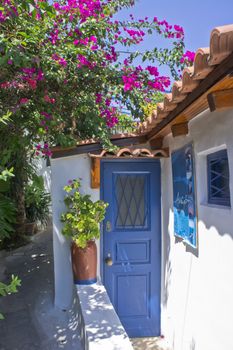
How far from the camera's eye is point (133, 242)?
6.09 meters

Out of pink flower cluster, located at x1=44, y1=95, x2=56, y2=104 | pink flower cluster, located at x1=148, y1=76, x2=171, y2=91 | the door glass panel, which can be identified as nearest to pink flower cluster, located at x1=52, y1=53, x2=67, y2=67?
pink flower cluster, located at x1=44, y1=95, x2=56, y2=104

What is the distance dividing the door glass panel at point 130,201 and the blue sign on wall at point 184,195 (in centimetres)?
92

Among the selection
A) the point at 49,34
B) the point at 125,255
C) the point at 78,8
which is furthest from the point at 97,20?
the point at 125,255

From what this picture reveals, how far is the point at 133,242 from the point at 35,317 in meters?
2.04

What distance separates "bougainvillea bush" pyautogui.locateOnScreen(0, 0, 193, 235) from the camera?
452 centimetres

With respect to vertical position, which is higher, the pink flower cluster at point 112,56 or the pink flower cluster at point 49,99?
the pink flower cluster at point 112,56

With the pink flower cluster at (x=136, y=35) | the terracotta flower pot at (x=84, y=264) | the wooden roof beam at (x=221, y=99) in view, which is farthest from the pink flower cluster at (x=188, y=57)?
the terracotta flower pot at (x=84, y=264)

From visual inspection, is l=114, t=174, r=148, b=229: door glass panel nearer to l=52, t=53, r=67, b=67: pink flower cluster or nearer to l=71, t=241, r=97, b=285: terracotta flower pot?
l=71, t=241, r=97, b=285: terracotta flower pot

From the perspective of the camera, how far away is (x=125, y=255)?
19.9 ft

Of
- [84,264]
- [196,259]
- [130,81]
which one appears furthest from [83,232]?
[130,81]

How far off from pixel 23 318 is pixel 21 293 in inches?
36.4

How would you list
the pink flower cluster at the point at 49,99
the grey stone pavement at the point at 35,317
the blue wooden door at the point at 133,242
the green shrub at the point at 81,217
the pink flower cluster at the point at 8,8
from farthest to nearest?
the blue wooden door at the point at 133,242, the green shrub at the point at 81,217, the pink flower cluster at the point at 49,99, the grey stone pavement at the point at 35,317, the pink flower cluster at the point at 8,8

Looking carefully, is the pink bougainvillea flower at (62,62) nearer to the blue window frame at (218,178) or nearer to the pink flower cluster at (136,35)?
the pink flower cluster at (136,35)

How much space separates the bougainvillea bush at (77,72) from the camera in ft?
14.8
